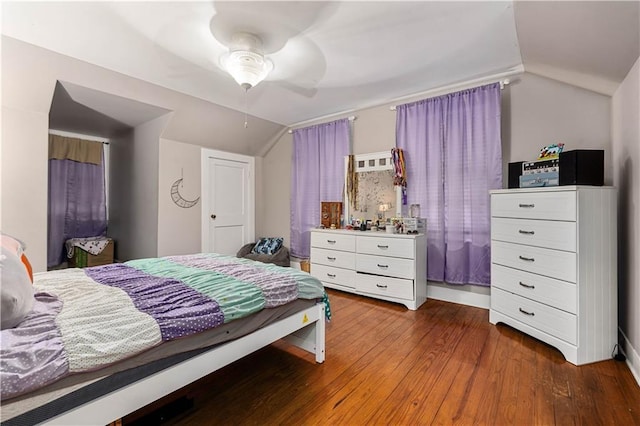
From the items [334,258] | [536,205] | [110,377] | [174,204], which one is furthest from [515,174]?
[174,204]

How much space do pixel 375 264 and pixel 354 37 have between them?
2.20m

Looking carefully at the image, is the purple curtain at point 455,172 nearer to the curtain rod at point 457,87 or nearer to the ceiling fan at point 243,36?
the curtain rod at point 457,87

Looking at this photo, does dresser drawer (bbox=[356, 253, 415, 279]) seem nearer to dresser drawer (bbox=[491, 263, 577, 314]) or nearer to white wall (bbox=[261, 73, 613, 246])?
dresser drawer (bbox=[491, 263, 577, 314])

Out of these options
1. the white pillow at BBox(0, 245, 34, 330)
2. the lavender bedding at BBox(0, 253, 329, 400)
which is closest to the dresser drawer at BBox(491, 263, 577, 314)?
the lavender bedding at BBox(0, 253, 329, 400)

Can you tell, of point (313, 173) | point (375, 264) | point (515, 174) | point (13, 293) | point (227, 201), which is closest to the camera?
A: point (13, 293)

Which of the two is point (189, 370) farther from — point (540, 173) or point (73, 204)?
point (73, 204)

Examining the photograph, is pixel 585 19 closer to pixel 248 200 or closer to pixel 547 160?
pixel 547 160

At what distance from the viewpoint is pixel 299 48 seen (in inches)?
94.4

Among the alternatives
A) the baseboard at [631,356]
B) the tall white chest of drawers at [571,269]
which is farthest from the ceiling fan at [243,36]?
the baseboard at [631,356]

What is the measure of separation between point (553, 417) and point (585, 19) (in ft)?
7.31

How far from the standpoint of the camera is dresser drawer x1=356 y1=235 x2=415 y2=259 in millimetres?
2973

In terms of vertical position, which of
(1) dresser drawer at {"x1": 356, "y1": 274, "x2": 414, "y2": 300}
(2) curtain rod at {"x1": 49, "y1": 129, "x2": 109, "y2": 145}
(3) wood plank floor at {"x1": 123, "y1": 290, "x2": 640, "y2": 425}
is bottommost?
(3) wood plank floor at {"x1": 123, "y1": 290, "x2": 640, "y2": 425}

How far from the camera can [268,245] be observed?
4.74 metres

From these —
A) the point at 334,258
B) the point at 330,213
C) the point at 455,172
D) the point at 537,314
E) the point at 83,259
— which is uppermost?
the point at 455,172
